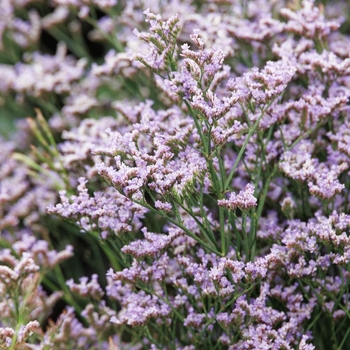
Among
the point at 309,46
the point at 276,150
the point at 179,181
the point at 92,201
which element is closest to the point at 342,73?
the point at 309,46

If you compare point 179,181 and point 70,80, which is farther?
point 70,80

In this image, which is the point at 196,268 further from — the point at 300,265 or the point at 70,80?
the point at 70,80

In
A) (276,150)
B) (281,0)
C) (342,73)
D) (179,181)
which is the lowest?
(179,181)

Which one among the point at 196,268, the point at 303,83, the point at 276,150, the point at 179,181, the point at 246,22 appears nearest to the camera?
the point at 179,181

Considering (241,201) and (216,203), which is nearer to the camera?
(241,201)

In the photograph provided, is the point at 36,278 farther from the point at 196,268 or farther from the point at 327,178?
the point at 327,178

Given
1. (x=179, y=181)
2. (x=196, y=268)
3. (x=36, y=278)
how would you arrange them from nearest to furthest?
1. (x=179, y=181)
2. (x=196, y=268)
3. (x=36, y=278)

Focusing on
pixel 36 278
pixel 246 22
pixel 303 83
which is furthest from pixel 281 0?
pixel 36 278

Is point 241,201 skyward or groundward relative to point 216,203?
groundward

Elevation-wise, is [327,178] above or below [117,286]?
above
